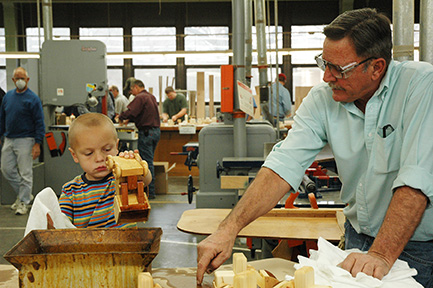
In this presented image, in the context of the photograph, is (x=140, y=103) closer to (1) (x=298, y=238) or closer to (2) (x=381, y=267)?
(1) (x=298, y=238)

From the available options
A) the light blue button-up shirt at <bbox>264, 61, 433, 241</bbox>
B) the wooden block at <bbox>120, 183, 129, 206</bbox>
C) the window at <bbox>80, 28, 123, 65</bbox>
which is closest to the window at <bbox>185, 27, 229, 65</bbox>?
the window at <bbox>80, 28, 123, 65</bbox>

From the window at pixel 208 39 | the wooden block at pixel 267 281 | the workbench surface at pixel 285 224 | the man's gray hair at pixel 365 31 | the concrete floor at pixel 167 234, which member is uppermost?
the window at pixel 208 39

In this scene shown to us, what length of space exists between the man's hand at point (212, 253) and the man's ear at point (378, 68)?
759mm

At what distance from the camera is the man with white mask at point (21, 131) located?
587 centimetres

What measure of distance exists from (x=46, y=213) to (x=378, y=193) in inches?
43.2

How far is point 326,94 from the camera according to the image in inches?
70.9

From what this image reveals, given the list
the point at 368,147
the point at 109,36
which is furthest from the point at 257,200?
the point at 109,36

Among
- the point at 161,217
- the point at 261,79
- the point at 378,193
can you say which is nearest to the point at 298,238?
the point at 378,193

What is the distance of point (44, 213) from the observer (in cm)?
149

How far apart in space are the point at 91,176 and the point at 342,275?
3.87 ft

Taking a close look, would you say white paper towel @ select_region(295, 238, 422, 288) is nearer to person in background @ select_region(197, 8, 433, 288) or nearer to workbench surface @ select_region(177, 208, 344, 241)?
A: person in background @ select_region(197, 8, 433, 288)

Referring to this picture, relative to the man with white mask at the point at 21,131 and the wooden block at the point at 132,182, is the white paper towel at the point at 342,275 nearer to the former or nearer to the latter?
the wooden block at the point at 132,182

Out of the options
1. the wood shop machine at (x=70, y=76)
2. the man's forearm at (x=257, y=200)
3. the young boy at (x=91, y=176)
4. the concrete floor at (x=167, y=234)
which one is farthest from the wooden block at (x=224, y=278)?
the wood shop machine at (x=70, y=76)

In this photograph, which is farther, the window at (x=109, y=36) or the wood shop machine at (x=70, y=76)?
the window at (x=109, y=36)
